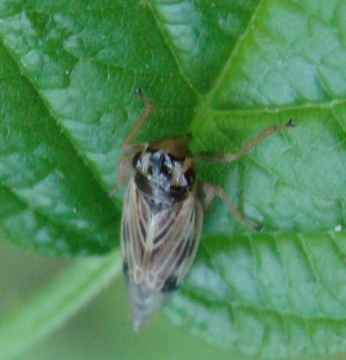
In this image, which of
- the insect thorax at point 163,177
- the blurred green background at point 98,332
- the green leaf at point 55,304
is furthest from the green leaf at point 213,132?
the blurred green background at point 98,332

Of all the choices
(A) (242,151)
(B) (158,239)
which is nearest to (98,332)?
(B) (158,239)

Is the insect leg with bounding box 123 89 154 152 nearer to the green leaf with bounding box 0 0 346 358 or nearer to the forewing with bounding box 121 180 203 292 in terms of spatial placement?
the green leaf with bounding box 0 0 346 358

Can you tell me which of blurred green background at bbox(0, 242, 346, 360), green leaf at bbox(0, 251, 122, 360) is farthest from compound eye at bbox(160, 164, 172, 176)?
blurred green background at bbox(0, 242, 346, 360)

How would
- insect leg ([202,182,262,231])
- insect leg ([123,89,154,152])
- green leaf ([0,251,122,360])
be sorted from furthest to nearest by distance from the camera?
green leaf ([0,251,122,360]) < insect leg ([202,182,262,231]) < insect leg ([123,89,154,152])

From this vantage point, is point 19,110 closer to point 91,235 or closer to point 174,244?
point 91,235

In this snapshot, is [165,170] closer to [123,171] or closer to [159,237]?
[123,171]
